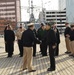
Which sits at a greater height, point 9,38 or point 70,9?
point 70,9

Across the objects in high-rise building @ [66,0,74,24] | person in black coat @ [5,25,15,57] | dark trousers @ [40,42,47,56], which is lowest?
dark trousers @ [40,42,47,56]

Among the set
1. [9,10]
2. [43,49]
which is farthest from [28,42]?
[9,10]

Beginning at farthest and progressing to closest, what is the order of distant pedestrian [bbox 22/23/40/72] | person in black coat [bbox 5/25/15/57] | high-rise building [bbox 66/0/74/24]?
high-rise building [bbox 66/0/74/24] → person in black coat [bbox 5/25/15/57] → distant pedestrian [bbox 22/23/40/72]

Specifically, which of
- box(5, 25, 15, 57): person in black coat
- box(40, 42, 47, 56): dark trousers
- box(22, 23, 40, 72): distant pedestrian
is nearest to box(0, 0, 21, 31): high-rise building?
box(40, 42, 47, 56): dark trousers

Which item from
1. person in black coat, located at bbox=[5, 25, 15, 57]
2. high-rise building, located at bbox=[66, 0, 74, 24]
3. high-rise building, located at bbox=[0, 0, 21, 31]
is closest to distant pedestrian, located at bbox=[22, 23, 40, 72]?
person in black coat, located at bbox=[5, 25, 15, 57]

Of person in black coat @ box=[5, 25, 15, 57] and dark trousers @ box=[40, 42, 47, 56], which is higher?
person in black coat @ box=[5, 25, 15, 57]

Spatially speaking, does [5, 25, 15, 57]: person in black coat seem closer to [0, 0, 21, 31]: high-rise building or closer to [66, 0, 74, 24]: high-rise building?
[66, 0, 74, 24]: high-rise building

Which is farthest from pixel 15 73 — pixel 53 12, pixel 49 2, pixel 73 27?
pixel 53 12

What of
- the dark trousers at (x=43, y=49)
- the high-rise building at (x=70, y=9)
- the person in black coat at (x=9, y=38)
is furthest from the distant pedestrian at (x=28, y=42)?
the high-rise building at (x=70, y=9)

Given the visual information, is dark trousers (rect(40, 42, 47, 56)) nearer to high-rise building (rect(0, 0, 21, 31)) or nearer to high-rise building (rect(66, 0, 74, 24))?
high-rise building (rect(66, 0, 74, 24))

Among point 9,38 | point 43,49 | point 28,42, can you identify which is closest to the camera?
point 28,42

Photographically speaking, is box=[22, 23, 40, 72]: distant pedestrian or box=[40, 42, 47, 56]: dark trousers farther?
box=[40, 42, 47, 56]: dark trousers

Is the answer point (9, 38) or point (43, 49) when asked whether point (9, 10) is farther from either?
point (9, 38)

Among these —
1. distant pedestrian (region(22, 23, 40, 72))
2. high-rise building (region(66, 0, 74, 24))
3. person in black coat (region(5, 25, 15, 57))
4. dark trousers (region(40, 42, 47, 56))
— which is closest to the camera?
distant pedestrian (region(22, 23, 40, 72))
